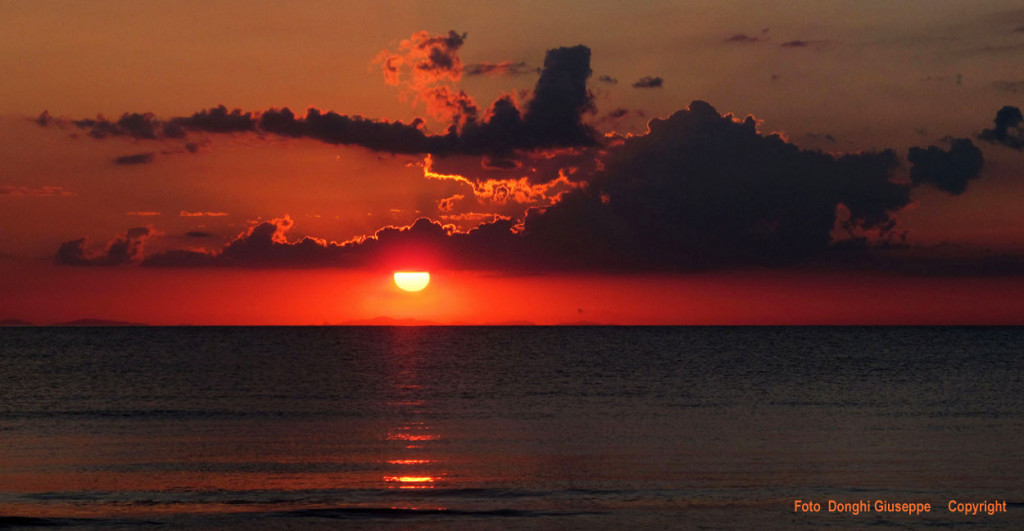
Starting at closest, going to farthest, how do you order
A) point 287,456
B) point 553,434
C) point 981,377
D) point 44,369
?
point 287,456, point 553,434, point 981,377, point 44,369

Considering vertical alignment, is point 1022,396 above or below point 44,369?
below

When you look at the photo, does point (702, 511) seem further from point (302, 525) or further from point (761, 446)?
point (761, 446)

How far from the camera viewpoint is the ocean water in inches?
1011

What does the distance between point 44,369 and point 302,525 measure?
3387 inches

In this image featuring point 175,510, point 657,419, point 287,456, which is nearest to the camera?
point 175,510

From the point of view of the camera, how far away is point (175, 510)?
2612 centimetres

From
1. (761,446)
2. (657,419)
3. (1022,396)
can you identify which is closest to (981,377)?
(1022,396)

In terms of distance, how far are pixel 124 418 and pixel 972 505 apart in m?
40.2

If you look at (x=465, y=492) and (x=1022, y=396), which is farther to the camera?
(x=1022, y=396)

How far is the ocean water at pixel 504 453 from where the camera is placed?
84.3 ft

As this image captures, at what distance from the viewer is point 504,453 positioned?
3666cm

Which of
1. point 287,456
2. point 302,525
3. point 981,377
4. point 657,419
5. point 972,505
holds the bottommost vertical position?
point 302,525

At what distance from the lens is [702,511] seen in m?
25.6

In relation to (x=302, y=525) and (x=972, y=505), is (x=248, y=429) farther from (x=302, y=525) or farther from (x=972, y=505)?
(x=972, y=505)
